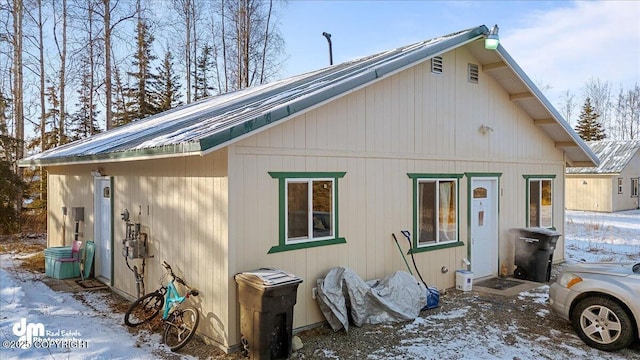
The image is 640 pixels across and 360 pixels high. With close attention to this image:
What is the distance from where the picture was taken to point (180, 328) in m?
5.96

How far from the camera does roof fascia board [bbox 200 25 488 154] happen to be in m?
5.05

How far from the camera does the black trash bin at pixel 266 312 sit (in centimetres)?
513

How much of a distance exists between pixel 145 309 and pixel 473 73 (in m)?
7.30

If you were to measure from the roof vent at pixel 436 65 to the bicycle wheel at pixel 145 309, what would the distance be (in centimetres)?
597

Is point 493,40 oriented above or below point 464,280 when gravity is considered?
above

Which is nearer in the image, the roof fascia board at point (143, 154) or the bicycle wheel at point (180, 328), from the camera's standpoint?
the roof fascia board at point (143, 154)

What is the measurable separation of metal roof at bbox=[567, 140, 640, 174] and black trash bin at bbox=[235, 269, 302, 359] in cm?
2373

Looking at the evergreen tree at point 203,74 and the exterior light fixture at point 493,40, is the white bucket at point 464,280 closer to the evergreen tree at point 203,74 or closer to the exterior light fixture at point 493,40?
the exterior light fixture at point 493,40

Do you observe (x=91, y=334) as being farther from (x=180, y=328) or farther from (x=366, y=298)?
(x=366, y=298)

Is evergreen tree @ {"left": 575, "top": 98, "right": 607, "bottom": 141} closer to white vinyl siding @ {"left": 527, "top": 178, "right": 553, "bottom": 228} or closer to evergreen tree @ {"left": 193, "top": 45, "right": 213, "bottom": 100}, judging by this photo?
evergreen tree @ {"left": 193, "top": 45, "right": 213, "bottom": 100}

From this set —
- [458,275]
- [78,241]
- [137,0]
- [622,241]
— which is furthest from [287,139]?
[137,0]

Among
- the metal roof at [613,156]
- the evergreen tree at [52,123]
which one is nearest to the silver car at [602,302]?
the evergreen tree at [52,123]

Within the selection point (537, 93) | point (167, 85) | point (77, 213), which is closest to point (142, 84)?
point (167, 85)

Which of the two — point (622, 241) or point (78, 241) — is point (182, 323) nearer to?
point (78, 241)
